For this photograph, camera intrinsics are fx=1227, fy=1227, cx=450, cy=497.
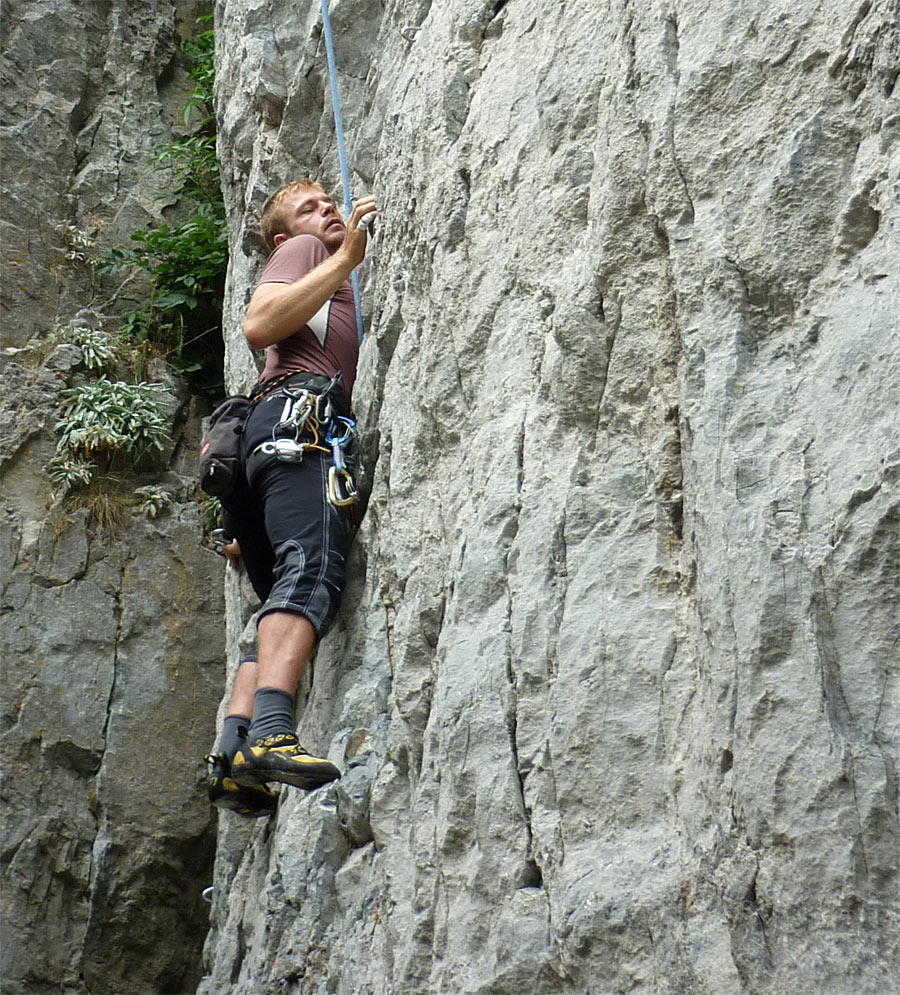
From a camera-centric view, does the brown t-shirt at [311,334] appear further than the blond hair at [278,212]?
No

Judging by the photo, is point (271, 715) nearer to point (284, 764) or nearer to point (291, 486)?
point (284, 764)

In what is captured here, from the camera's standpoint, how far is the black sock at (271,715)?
14.9 ft

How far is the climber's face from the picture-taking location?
5.94 m

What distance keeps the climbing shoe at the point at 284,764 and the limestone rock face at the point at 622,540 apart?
12.4 inches

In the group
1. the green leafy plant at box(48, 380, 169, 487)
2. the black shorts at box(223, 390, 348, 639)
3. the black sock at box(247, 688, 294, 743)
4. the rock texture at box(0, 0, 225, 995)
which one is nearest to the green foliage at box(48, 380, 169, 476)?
the green leafy plant at box(48, 380, 169, 487)

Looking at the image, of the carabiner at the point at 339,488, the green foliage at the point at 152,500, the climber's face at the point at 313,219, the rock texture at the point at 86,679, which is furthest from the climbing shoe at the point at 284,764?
the green foliage at the point at 152,500

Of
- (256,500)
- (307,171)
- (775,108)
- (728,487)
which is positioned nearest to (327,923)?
(256,500)

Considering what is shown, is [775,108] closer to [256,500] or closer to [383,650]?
[383,650]

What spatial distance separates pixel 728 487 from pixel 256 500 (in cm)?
275

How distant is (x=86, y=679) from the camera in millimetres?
7719

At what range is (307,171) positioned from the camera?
737 centimetres

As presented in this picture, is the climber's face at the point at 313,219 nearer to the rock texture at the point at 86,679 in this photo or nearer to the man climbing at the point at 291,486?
the man climbing at the point at 291,486

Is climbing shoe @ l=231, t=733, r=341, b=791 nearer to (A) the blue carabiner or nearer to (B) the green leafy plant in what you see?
(A) the blue carabiner

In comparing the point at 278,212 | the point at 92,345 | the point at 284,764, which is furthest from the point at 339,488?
the point at 92,345
